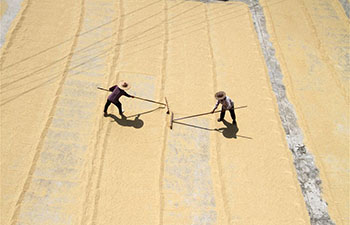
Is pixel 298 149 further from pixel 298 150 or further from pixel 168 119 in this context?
pixel 168 119

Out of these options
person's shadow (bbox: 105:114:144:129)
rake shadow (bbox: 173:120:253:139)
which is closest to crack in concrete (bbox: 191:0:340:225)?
rake shadow (bbox: 173:120:253:139)

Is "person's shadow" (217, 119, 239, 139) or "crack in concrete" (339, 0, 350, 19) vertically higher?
"crack in concrete" (339, 0, 350, 19)

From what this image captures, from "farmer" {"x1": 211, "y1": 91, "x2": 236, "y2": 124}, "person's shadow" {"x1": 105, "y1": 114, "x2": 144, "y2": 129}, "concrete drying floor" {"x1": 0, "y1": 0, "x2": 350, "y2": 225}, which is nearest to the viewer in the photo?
"concrete drying floor" {"x1": 0, "y1": 0, "x2": 350, "y2": 225}

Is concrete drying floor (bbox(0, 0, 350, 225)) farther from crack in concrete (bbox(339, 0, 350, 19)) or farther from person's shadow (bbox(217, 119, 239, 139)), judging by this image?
crack in concrete (bbox(339, 0, 350, 19))

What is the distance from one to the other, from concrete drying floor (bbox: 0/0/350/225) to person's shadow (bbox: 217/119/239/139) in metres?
0.02

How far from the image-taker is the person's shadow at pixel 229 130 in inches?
274

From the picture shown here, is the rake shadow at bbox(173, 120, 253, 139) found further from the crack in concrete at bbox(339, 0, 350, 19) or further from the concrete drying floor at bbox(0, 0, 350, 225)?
the crack in concrete at bbox(339, 0, 350, 19)

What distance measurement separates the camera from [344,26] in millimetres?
10727

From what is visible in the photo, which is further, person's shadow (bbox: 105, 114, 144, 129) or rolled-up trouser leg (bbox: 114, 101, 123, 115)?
person's shadow (bbox: 105, 114, 144, 129)

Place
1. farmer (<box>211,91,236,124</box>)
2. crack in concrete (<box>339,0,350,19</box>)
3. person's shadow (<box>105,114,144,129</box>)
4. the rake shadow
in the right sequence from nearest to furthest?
1. farmer (<box>211,91,236,124</box>)
2. person's shadow (<box>105,114,144,129</box>)
3. the rake shadow
4. crack in concrete (<box>339,0,350,19</box>)

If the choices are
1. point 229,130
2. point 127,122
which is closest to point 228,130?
point 229,130

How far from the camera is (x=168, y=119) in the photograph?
23.1 feet

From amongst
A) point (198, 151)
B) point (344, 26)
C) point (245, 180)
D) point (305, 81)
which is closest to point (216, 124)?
point (198, 151)

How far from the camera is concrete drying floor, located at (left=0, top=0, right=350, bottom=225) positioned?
5.66 meters
